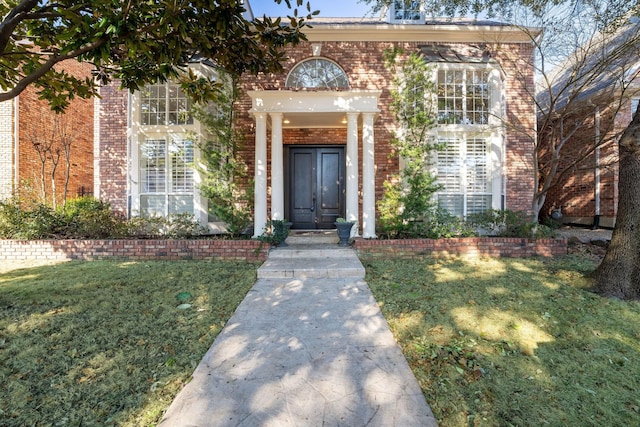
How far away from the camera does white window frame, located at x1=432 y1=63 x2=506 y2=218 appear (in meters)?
7.58

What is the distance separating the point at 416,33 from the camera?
297 inches

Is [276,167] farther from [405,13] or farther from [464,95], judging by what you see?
[405,13]

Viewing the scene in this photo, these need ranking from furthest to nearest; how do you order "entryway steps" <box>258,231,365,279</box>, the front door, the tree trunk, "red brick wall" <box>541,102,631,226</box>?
"red brick wall" <box>541,102,631,226</box>, the front door, "entryway steps" <box>258,231,365,279</box>, the tree trunk

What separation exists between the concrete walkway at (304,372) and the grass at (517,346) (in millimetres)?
206

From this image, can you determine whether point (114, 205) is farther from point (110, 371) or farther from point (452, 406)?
point (452, 406)

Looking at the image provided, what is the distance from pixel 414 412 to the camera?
188 cm

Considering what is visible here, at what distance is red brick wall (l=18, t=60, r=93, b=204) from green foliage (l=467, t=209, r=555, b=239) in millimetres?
11289

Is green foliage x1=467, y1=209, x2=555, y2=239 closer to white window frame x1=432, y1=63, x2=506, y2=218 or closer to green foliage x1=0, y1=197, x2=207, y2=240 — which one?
white window frame x1=432, y1=63, x2=506, y2=218

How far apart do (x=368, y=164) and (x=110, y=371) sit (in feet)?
18.3

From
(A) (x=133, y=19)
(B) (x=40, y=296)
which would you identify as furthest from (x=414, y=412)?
(B) (x=40, y=296)

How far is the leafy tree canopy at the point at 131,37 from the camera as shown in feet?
9.50

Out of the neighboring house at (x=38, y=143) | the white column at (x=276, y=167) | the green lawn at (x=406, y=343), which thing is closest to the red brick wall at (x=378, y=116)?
the white column at (x=276, y=167)

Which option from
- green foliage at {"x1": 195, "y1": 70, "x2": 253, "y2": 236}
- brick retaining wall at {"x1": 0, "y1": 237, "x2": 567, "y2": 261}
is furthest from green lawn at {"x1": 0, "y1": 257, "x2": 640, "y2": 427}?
green foliage at {"x1": 195, "y1": 70, "x2": 253, "y2": 236}

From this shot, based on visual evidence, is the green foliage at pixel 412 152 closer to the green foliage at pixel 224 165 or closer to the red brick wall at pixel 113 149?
the green foliage at pixel 224 165
